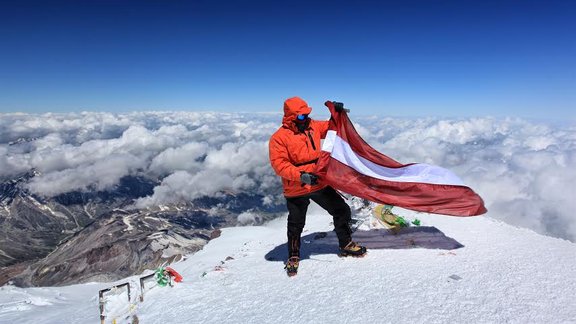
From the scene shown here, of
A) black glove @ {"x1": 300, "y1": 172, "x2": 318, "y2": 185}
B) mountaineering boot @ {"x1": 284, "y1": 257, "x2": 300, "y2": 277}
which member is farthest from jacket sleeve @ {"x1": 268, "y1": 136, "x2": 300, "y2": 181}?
mountaineering boot @ {"x1": 284, "y1": 257, "x2": 300, "y2": 277}

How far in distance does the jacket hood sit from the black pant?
1.67 meters

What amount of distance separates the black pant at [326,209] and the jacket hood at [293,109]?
167 cm

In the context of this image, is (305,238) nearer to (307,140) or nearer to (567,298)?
(307,140)

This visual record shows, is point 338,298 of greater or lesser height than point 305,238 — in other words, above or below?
above

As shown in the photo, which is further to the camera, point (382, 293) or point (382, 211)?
point (382, 211)

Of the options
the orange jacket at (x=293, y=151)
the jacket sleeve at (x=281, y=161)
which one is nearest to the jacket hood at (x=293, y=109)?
the orange jacket at (x=293, y=151)

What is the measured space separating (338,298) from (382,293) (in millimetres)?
741

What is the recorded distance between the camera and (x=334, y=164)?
734 centimetres

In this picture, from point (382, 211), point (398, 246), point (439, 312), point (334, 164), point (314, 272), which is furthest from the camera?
point (382, 211)

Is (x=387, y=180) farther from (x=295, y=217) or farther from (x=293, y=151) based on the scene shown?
(x=293, y=151)

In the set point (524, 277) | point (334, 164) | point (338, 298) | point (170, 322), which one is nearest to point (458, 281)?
point (524, 277)

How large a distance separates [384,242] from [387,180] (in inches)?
68.8

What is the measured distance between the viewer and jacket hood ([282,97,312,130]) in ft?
21.6

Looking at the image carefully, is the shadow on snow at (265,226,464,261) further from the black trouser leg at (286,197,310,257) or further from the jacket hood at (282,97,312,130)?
the jacket hood at (282,97,312,130)
